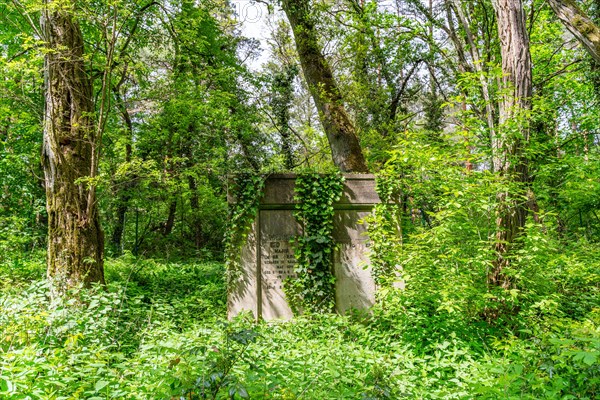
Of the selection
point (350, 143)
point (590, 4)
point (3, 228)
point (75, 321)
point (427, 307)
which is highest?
point (590, 4)

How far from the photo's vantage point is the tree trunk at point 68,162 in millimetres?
4719

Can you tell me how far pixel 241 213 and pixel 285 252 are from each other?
96 cm

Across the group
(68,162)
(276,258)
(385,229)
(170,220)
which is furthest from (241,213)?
(170,220)

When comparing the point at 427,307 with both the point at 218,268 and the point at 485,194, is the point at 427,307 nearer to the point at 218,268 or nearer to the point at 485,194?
the point at 485,194

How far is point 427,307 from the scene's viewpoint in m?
4.59

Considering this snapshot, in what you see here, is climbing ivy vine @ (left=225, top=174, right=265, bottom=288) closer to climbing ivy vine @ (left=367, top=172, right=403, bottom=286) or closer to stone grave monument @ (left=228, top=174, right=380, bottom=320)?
stone grave monument @ (left=228, top=174, right=380, bottom=320)

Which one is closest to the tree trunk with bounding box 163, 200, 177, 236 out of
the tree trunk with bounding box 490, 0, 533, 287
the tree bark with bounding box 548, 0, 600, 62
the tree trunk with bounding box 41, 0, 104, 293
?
the tree trunk with bounding box 41, 0, 104, 293

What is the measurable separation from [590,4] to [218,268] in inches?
447

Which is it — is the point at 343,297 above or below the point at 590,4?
below

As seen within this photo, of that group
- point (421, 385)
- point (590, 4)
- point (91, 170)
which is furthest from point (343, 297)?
point (590, 4)

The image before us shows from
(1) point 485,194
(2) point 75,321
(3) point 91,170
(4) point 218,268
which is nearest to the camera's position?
(2) point 75,321

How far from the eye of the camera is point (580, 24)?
461 centimetres

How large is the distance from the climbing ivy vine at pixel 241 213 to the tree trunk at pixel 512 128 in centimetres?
344

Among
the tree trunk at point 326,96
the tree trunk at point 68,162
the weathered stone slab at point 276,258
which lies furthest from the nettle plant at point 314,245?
the tree trunk at point 68,162
